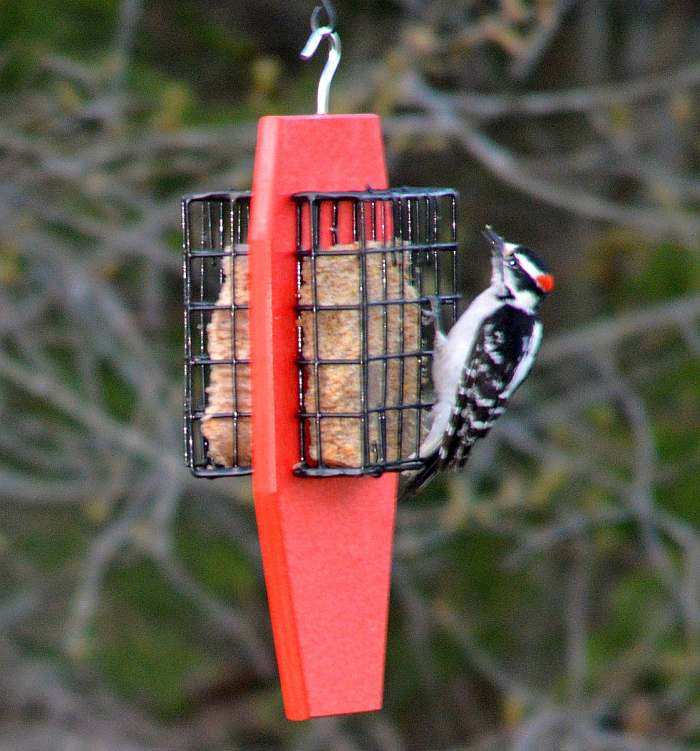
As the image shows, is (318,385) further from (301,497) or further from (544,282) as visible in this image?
(544,282)

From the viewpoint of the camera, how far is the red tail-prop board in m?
3.17

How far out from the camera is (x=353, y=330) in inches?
135

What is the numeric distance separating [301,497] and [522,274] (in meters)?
1.73

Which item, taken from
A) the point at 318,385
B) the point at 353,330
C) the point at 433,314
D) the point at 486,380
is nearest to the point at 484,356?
the point at 486,380

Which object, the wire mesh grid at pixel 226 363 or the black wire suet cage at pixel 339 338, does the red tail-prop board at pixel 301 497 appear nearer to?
the black wire suet cage at pixel 339 338

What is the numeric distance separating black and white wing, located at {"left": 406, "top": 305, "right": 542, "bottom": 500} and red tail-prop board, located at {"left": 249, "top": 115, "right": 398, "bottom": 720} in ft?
2.97

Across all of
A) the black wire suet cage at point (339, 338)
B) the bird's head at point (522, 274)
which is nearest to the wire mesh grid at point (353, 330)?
the black wire suet cage at point (339, 338)

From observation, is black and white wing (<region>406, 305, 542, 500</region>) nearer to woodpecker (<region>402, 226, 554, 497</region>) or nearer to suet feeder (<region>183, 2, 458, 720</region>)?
woodpecker (<region>402, 226, 554, 497</region>)

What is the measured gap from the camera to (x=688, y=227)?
6.71 meters

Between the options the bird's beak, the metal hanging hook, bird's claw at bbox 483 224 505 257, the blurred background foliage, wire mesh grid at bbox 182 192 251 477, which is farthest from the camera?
the blurred background foliage

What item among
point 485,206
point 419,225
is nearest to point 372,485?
point 419,225

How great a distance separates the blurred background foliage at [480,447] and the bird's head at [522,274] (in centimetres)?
130

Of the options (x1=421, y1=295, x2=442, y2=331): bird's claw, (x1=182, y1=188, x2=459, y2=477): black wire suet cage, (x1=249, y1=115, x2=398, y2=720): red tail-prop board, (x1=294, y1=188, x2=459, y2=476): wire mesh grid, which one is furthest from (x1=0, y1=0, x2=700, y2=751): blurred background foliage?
(x1=249, y1=115, x2=398, y2=720): red tail-prop board

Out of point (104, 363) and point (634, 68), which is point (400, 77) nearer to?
point (104, 363)
